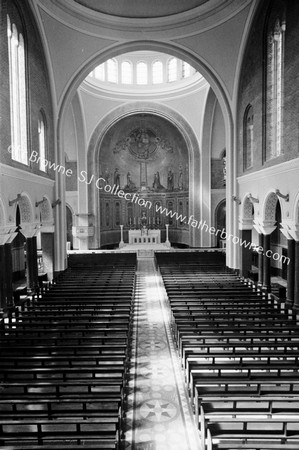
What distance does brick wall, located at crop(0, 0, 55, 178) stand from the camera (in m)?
14.3

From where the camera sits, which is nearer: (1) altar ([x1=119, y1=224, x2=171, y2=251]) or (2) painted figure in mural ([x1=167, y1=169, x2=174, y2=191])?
(1) altar ([x1=119, y1=224, x2=171, y2=251])

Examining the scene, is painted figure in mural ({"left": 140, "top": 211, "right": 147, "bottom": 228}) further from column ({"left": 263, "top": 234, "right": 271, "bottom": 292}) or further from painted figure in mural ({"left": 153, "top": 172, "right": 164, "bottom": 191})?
column ({"left": 263, "top": 234, "right": 271, "bottom": 292})

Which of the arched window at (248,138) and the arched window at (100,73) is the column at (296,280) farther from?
the arched window at (100,73)

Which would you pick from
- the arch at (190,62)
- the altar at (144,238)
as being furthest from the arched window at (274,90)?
the altar at (144,238)

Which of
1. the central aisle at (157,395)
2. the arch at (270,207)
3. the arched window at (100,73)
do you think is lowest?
the central aisle at (157,395)

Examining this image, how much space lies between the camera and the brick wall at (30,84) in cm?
1429

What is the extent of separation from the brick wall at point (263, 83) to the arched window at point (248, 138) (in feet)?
0.99

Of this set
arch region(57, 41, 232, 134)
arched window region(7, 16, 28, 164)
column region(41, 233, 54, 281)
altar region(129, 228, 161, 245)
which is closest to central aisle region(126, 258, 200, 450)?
column region(41, 233, 54, 281)

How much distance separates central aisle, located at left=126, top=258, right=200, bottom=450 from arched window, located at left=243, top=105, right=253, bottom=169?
37.3 feet

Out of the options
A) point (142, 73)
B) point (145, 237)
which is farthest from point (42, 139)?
point (142, 73)

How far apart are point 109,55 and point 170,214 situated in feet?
63.3

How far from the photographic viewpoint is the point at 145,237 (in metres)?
35.3

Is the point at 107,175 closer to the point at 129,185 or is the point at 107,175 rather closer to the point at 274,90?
the point at 129,185

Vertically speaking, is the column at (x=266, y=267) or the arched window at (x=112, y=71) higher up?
the arched window at (x=112, y=71)
